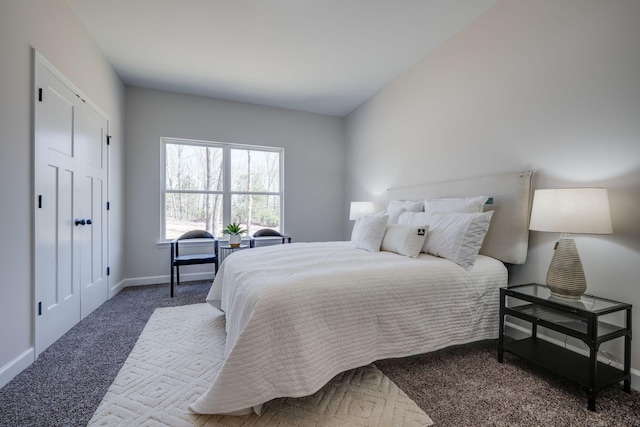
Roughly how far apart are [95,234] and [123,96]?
199cm

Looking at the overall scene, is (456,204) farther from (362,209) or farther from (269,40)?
(269,40)

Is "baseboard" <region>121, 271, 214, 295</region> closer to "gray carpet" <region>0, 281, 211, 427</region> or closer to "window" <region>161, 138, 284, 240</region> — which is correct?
"window" <region>161, 138, 284, 240</region>

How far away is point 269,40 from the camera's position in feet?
9.12

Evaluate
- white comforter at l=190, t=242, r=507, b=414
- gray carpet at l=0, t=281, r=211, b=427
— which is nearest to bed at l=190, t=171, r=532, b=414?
white comforter at l=190, t=242, r=507, b=414

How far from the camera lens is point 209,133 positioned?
4121 mm

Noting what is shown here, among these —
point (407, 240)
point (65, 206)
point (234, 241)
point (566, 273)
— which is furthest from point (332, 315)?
point (234, 241)

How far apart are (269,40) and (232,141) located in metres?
1.82

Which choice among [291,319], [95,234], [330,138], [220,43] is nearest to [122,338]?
[95,234]

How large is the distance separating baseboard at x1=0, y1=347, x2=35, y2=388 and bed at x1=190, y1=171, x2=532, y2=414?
1.25 metres

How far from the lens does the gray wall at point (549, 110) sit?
63.9 inches

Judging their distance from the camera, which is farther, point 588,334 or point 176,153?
point 176,153

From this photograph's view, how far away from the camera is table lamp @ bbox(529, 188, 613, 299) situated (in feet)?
5.00

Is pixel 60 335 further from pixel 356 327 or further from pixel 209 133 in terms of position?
pixel 209 133

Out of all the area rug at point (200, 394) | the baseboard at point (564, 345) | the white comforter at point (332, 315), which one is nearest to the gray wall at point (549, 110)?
the baseboard at point (564, 345)
